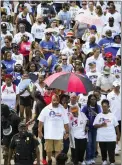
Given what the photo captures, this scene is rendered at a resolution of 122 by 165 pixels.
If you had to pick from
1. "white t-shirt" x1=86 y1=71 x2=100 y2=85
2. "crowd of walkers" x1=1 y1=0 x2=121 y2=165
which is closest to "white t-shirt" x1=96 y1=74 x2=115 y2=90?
"crowd of walkers" x1=1 y1=0 x2=121 y2=165

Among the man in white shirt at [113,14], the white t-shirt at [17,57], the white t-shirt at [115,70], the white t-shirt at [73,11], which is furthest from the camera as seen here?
the white t-shirt at [73,11]

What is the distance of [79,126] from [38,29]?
319 inches

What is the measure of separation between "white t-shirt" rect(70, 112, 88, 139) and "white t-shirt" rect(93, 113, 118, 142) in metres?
0.29

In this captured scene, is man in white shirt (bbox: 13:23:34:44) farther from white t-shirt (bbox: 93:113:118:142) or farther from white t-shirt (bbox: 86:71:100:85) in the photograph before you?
white t-shirt (bbox: 93:113:118:142)

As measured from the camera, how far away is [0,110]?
13.0 metres

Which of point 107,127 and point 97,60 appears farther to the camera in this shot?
point 97,60

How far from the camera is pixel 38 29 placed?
22.4m

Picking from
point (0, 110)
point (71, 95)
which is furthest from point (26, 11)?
point (0, 110)

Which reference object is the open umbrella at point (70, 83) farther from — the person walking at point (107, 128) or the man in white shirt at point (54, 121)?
the person walking at point (107, 128)

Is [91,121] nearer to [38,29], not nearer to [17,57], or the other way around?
[17,57]

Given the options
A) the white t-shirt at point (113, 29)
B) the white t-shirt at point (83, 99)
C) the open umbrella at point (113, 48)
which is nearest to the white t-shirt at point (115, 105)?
the white t-shirt at point (83, 99)

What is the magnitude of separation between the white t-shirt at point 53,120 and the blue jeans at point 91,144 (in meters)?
0.99

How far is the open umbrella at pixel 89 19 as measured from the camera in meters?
21.5

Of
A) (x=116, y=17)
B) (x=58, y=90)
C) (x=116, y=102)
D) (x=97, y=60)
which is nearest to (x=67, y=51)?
(x=97, y=60)
